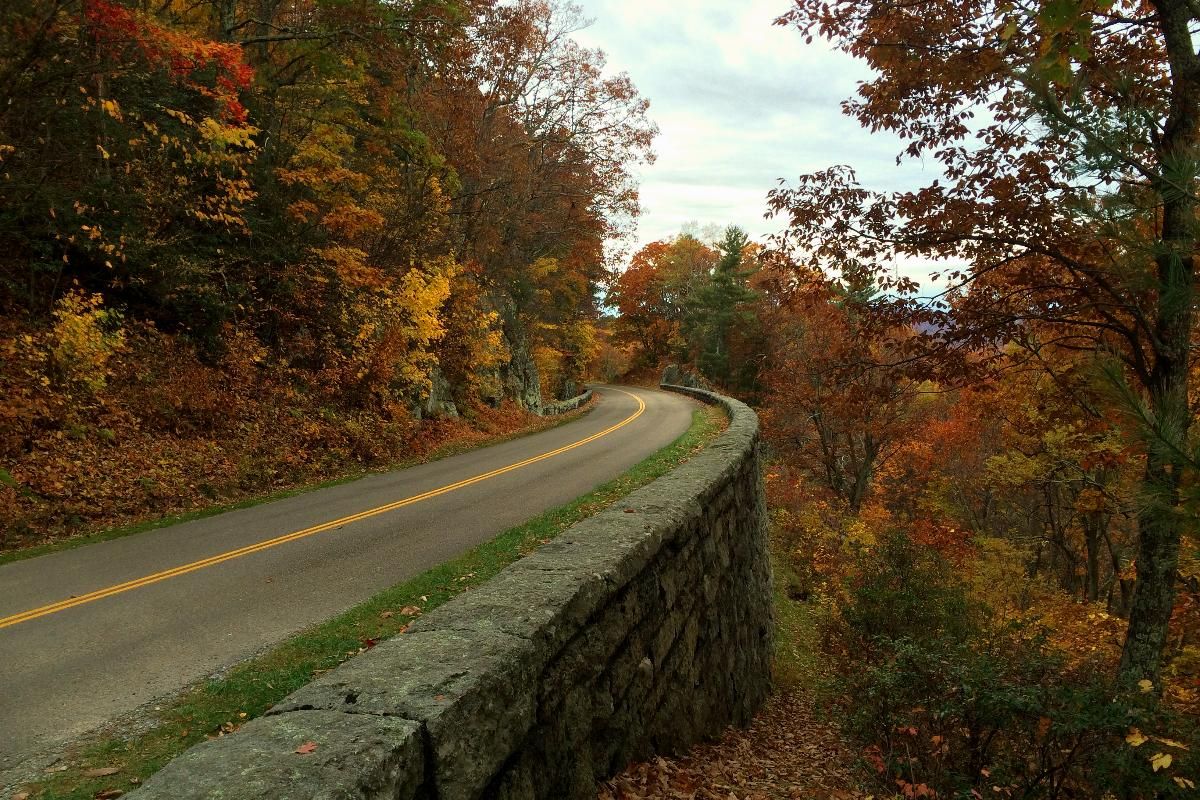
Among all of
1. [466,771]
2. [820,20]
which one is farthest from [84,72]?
[466,771]

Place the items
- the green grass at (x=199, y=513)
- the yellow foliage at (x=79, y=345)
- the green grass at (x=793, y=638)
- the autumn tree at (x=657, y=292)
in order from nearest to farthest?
1. the green grass at (x=199, y=513)
2. the yellow foliage at (x=79, y=345)
3. the green grass at (x=793, y=638)
4. the autumn tree at (x=657, y=292)

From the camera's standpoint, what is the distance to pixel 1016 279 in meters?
6.95

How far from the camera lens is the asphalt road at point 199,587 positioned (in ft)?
16.2

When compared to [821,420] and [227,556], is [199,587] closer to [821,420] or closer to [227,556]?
[227,556]

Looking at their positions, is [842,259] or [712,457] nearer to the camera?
[842,259]

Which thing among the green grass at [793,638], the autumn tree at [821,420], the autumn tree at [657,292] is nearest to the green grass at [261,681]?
the green grass at [793,638]

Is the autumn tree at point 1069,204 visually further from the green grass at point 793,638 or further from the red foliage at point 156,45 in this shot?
the red foliage at point 156,45

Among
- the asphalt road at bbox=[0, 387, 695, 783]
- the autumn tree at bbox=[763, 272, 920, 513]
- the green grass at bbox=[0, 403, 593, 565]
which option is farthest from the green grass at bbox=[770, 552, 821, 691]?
the green grass at bbox=[0, 403, 593, 565]

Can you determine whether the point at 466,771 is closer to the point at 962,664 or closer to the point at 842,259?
the point at 962,664

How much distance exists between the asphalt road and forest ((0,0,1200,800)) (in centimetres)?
194

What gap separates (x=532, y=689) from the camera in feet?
11.5

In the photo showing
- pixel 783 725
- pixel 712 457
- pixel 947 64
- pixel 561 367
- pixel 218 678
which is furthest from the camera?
pixel 561 367

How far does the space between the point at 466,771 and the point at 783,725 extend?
7.66 m

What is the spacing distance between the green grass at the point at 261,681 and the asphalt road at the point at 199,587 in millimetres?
299
